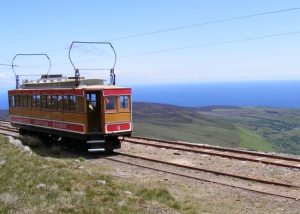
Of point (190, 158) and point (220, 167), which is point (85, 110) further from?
point (220, 167)

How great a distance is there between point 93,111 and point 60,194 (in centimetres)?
1271

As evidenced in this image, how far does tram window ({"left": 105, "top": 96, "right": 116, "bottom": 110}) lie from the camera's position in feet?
70.1

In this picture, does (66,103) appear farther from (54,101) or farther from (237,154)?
(237,154)

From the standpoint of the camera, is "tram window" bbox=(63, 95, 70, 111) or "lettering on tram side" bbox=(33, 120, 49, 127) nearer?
"tram window" bbox=(63, 95, 70, 111)

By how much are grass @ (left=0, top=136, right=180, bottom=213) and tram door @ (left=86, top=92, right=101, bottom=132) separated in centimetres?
857

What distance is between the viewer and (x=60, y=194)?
357 inches

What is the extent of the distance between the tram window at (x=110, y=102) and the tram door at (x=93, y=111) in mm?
478

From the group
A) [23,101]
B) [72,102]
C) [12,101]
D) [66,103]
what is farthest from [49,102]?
[12,101]

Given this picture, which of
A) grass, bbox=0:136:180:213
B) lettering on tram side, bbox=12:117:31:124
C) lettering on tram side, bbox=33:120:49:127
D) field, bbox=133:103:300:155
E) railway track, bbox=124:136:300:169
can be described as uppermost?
grass, bbox=0:136:180:213

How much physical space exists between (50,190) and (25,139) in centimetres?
1663

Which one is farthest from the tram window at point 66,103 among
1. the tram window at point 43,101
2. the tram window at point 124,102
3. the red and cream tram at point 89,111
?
the tram window at point 124,102

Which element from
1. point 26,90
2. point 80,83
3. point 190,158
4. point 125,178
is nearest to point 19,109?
point 26,90

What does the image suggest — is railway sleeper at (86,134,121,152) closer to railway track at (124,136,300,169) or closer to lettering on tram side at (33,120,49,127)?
railway track at (124,136,300,169)

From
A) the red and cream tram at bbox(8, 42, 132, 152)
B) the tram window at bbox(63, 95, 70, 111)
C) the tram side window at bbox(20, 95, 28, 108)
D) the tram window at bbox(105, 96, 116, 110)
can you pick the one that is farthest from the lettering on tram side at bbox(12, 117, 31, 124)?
the tram window at bbox(105, 96, 116, 110)
